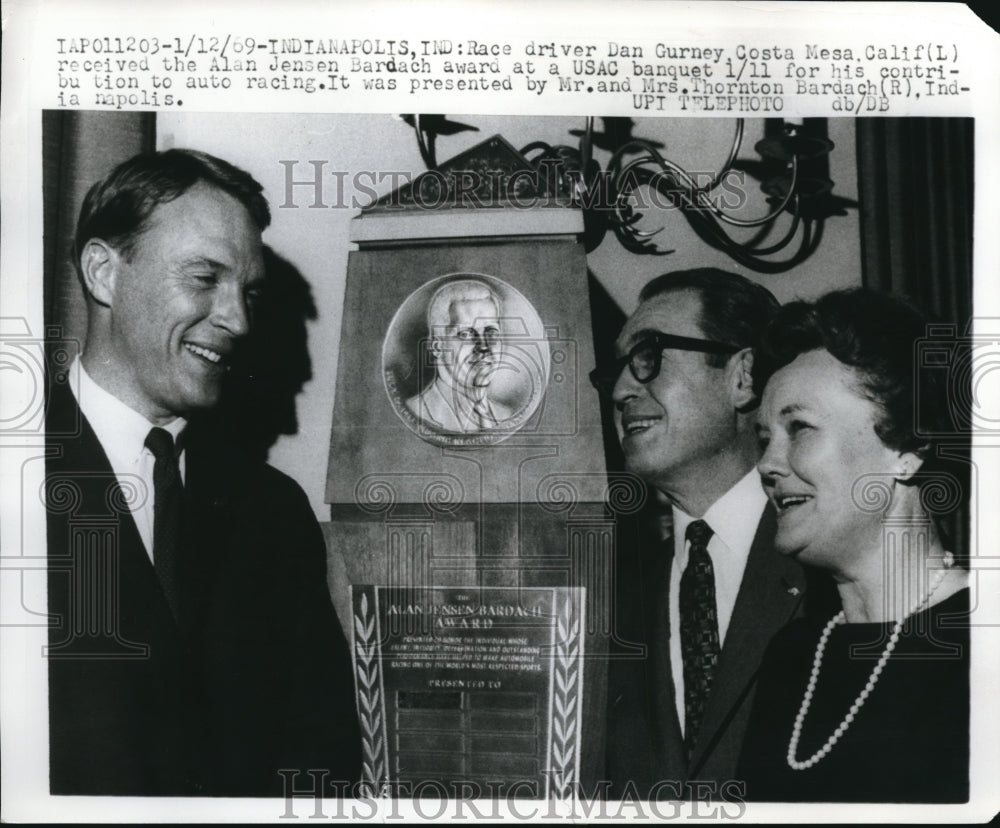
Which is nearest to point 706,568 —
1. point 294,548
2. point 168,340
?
point 294,548

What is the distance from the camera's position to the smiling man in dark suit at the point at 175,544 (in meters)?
1.54

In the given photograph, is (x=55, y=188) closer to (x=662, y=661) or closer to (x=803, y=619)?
(x=662, y=661)

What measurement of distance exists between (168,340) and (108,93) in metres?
0.39

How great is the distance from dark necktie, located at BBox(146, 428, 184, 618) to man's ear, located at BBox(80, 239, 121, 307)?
0.72ft

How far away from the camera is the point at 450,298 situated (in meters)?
1.56

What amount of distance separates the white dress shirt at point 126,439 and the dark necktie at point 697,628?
2.58ft

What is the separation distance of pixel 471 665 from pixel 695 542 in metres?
0.39

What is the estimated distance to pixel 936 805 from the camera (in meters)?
1.57

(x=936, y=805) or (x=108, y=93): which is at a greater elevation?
(x=108, y=93)

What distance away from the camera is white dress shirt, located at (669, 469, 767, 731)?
60.7 inches

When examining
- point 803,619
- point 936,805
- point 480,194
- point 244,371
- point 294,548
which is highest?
point 480,194

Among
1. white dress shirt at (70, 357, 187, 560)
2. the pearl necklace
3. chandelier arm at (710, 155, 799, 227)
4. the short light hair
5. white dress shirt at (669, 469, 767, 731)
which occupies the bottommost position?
the pearl necklace

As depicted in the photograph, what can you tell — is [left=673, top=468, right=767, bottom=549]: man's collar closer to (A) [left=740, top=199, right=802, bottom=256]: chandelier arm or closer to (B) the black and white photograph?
(B) the black and white photograph

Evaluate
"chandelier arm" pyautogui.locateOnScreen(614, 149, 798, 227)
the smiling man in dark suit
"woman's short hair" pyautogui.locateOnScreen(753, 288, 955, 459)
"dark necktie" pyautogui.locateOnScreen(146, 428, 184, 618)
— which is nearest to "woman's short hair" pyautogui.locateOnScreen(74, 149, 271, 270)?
the smiling man in dark suit
